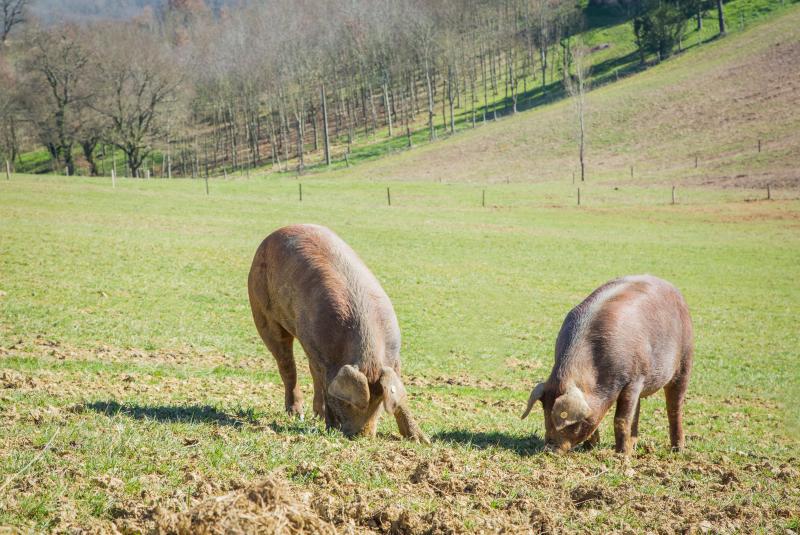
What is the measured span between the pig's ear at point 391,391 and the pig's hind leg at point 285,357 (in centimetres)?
246

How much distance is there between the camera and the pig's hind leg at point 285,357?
32.5 feet

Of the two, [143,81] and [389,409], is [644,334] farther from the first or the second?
[143,81]

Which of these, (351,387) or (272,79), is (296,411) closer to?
(351,387)

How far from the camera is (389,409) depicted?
7562mm

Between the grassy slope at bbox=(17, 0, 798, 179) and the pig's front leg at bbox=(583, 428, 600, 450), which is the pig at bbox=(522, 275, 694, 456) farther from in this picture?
the grassy slope at bbox=(17, 0, 798, 179)

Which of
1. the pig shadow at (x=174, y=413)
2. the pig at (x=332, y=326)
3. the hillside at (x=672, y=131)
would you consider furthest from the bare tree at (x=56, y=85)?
the pig shadow at (x=174, y=413)

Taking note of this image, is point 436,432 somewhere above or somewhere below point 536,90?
below

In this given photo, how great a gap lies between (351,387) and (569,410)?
2536 millimetres

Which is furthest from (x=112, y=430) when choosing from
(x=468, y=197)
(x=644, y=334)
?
(x=468, y=197)

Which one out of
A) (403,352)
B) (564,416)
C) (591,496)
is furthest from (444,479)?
(403,352)

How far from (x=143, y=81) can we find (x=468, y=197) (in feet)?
140

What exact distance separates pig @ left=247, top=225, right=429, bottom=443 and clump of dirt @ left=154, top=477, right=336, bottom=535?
9.20ft

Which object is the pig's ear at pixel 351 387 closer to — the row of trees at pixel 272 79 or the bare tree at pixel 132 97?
the bare tree at pixel 132 97

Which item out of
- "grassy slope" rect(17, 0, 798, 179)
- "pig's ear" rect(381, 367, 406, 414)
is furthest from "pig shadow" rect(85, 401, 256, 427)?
"grassy slope" rect(17, 0, 798, 179)
